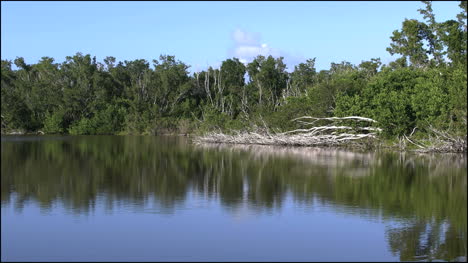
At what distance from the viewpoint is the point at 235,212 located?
664 inches

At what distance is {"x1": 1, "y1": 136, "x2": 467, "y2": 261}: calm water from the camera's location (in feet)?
41.0

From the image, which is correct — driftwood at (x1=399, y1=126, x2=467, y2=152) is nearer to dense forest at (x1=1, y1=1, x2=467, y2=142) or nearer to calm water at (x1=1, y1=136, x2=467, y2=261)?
calm water at (x1=1, y1=136, x2=467, y2=261)

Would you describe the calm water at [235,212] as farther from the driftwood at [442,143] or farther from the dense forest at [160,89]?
the dense forest at [160,89]

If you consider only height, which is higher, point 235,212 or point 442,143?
point 442,143

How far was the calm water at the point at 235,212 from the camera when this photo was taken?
1249cm

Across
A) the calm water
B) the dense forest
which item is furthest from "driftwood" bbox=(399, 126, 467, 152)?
the dense forest

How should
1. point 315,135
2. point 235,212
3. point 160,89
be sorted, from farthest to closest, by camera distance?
point 160,89, point 315,135, point 235,212

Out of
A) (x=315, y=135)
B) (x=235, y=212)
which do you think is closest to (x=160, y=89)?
(x=315, y=135)

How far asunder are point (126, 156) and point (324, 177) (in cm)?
1660

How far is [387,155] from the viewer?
117 feet

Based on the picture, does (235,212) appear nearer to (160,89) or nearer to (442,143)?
(442,143)

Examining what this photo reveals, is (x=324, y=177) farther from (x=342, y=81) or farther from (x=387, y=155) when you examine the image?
(x=342, y=81)

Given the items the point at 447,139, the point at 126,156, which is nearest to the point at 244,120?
the point at 126,156

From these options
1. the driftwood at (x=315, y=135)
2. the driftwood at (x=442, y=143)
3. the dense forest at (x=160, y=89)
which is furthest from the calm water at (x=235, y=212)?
Answer: the dense forest at (x=160, y=89)
